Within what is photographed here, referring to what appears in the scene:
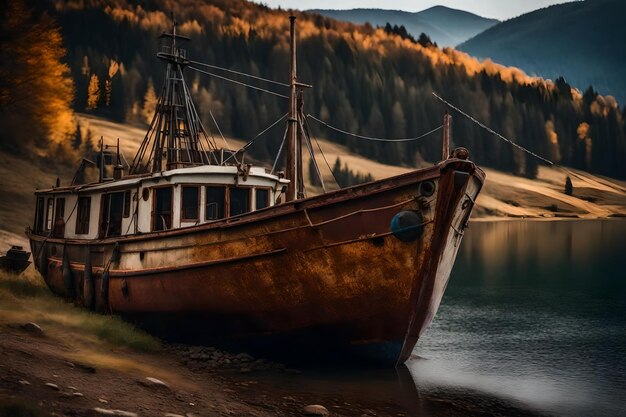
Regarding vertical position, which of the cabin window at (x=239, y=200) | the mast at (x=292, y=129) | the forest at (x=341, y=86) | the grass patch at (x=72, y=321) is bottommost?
the grass patch at (x=72, y=321)

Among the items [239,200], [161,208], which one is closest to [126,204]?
[161,208]

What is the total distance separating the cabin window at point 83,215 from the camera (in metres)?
19.7

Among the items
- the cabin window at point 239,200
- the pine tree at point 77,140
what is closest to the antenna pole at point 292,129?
the cabin window at point 239,200

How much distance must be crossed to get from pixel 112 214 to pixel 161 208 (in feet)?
9.05

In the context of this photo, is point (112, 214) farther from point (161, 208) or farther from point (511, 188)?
point (511, 188)

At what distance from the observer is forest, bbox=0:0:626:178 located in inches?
4515

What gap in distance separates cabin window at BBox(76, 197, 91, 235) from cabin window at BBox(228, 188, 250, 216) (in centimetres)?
600

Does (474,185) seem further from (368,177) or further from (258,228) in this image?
(368,177)

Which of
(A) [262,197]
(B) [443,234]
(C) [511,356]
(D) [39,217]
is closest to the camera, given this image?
(B) [443,234]

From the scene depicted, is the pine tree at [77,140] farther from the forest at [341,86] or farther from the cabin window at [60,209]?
the cabin window at [60,209]

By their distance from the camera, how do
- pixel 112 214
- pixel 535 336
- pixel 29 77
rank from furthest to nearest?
1. pixel 29 77
2. pixel 535 336
3. pixel 112 214

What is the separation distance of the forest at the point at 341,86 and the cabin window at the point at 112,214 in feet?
279

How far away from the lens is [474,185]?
13609mm

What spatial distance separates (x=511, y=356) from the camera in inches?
735
